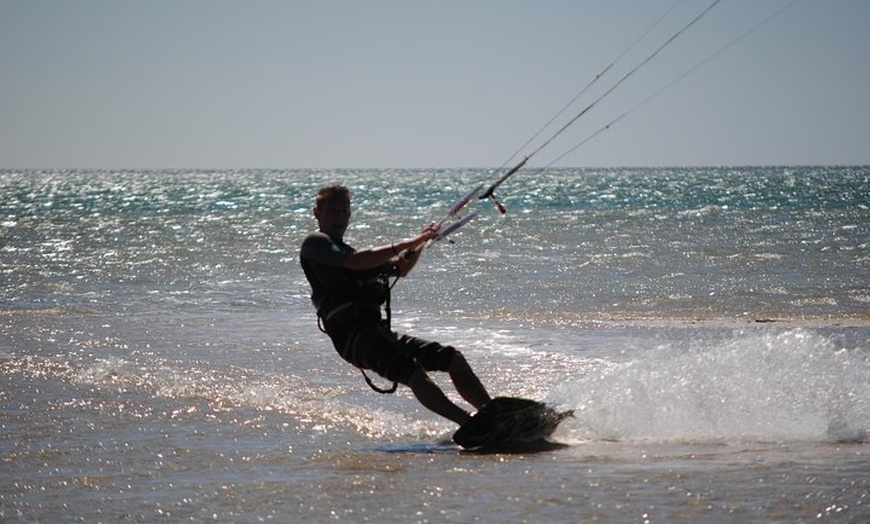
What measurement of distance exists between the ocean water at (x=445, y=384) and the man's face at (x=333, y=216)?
3.45 feet

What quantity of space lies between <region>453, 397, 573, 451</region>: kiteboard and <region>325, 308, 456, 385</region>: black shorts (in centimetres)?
41

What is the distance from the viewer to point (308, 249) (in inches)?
247

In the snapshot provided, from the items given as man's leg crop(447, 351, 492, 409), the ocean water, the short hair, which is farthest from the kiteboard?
the short hair

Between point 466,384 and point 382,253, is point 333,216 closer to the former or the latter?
point 382,253

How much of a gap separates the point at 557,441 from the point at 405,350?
0.88 metres

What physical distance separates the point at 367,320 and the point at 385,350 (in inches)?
7.1

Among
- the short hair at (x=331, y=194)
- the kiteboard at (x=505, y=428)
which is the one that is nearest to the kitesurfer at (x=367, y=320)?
the short hair at (x=331, y=194)

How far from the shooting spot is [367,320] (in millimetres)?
6355

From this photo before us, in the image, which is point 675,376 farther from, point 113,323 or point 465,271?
point 465,271

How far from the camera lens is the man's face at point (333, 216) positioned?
6.32 m

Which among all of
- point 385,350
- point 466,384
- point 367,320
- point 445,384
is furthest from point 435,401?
point 445,384

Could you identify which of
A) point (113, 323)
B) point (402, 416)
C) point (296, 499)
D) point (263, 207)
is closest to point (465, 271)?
point (113, 323)

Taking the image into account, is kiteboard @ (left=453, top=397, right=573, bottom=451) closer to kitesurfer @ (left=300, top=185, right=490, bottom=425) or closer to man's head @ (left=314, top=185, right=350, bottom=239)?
kitesurfer @ (left=300, top=185, right=490, bottom=425)

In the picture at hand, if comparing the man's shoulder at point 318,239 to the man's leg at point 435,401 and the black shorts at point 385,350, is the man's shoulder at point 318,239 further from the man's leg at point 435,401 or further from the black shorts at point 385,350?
the man's leg at point 435,401
